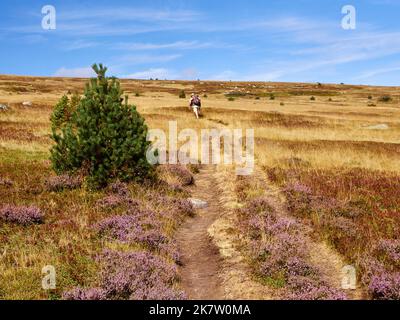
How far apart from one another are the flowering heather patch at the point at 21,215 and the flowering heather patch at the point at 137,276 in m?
3.18

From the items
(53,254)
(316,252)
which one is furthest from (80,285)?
(316,252)

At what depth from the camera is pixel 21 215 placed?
38.9 feet

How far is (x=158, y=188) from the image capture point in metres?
16.1

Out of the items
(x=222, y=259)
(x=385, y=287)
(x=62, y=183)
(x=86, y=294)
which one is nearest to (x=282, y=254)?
(x=222, y=259)

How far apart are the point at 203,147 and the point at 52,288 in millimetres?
20113

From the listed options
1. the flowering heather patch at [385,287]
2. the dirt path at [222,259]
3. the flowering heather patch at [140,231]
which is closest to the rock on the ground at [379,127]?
the dirt path at [222,259]

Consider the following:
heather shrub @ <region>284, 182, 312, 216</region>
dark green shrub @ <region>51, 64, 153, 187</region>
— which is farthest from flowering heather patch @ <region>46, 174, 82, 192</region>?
heather shrub @ <region>284, 182, 312, 216</region>

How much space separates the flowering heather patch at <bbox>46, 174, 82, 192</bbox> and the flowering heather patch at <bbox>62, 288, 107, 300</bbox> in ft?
25.2

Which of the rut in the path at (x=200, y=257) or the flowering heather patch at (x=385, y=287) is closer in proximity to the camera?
the flowering heather patch at (x=385, y=287)

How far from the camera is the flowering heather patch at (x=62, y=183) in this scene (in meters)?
15.2

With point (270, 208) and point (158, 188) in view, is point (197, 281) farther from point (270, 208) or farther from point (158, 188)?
point (158, 188)

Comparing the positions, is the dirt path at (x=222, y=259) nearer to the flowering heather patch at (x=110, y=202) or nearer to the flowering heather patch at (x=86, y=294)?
the flowering heather patch at (x=86, y=294)

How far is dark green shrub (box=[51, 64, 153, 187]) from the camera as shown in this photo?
15320 mm

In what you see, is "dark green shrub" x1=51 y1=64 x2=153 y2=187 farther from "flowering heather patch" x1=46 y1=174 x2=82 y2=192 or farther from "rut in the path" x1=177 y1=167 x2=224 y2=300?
"rut in the path" x1=177 y1=167 x2=224 y2=300
